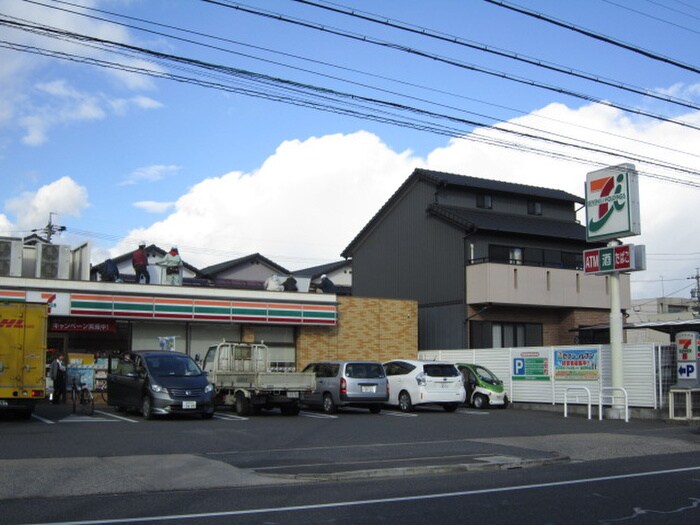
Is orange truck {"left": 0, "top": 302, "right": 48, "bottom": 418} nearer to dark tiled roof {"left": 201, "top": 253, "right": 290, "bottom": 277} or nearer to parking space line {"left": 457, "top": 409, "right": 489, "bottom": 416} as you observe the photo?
parking space line {"left": 457, "top": 409, "right": 489, "bottom": 416}

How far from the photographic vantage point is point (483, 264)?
110ft

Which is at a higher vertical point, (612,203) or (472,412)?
(612,203)

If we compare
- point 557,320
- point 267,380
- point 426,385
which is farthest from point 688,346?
point 557,320

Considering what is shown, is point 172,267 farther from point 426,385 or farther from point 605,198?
point 605,198

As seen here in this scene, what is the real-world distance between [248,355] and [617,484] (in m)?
14.9

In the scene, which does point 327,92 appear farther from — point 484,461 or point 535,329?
point 535,329

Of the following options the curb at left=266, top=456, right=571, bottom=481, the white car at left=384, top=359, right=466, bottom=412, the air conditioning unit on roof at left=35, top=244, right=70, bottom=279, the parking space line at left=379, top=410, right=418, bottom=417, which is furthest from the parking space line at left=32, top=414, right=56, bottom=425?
the white car at left=384, top=359, right=466, bottom=412

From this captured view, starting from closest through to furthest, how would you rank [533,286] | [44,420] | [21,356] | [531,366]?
[21,356] < [44,420] < [531,366] < [533,286]

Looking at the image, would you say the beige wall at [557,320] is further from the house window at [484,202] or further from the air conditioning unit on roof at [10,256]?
the air conditioning unit on roof at [10,256]

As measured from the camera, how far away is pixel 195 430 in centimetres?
1808

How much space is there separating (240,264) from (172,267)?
2439 centimetres

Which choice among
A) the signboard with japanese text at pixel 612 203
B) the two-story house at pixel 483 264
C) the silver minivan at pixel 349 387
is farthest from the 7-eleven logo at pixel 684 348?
the two-story house at pixel 483 264

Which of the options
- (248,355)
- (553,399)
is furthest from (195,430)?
(553,399)

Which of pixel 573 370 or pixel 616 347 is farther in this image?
pixel 573 370
